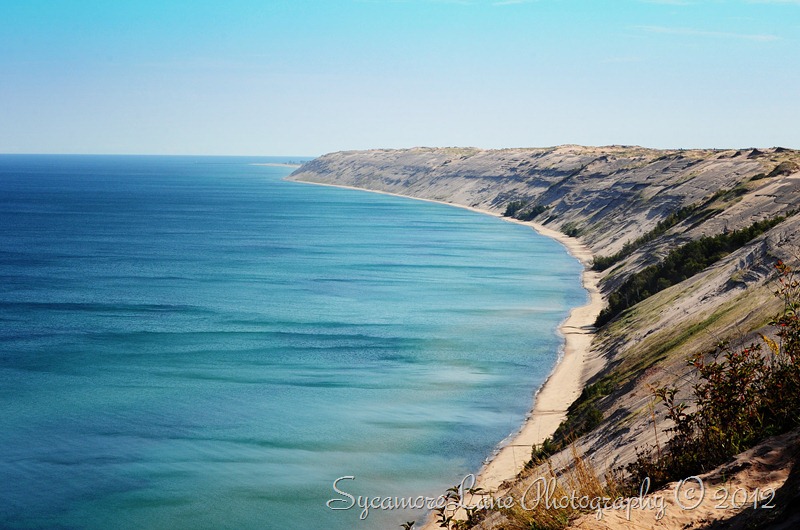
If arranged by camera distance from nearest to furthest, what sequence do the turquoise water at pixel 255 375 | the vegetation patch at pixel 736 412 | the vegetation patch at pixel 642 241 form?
the vegetation patch at pixel 736 412 → the turquoise water at pixel 255 375 → the vegetation patch at pixel 642 241

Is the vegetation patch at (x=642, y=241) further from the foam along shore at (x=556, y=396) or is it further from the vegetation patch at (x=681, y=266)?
the vegetation patch at (x=681, y=266)

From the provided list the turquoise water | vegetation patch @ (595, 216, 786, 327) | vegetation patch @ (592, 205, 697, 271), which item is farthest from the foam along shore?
vegetation patch @ (592, 205, 697, 271)

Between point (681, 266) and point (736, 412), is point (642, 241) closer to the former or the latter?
point (681, 266)

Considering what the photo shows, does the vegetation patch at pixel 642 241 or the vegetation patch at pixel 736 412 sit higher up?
the vegetation patch at pixel 642 241

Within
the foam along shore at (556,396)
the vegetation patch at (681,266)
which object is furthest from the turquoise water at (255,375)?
the vegetation patch at (681,266)

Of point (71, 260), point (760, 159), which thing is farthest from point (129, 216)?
point (760, 159)

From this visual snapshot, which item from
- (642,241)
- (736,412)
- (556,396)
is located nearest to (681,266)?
(556,396)

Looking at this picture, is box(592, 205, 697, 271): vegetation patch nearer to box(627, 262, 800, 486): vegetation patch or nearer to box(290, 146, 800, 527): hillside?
box(290, 146, 800, 527): hillside
